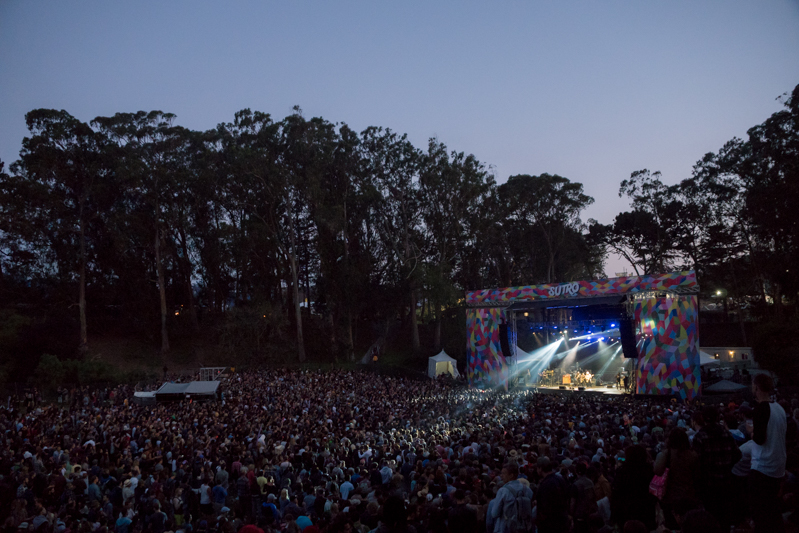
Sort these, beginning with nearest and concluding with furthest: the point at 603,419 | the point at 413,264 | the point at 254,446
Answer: the point at 254,446 → the point at 603,419 → the point at 413,264

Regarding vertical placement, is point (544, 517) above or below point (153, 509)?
above

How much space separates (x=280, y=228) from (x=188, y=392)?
54.0ft

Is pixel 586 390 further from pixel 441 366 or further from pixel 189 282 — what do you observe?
pixel 189 282

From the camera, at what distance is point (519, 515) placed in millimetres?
3877

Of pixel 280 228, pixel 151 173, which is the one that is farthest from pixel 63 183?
pixel 280 228

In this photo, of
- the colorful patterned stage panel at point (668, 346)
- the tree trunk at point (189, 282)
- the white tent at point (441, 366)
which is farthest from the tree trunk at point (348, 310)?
the colorful patterned stage panel at point (668, 346)

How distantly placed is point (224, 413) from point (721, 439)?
13343 millimetres

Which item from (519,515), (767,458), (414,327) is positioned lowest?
(519,515)

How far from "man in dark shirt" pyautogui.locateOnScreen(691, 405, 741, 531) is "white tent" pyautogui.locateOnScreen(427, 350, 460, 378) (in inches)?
895

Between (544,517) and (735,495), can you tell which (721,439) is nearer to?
(735,495)

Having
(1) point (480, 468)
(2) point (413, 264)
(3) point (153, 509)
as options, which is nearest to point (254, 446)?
(3) point (153, 509)

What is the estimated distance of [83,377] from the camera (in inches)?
925

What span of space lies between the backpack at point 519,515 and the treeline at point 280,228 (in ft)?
86.6

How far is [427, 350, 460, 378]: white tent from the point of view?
2652 cm
